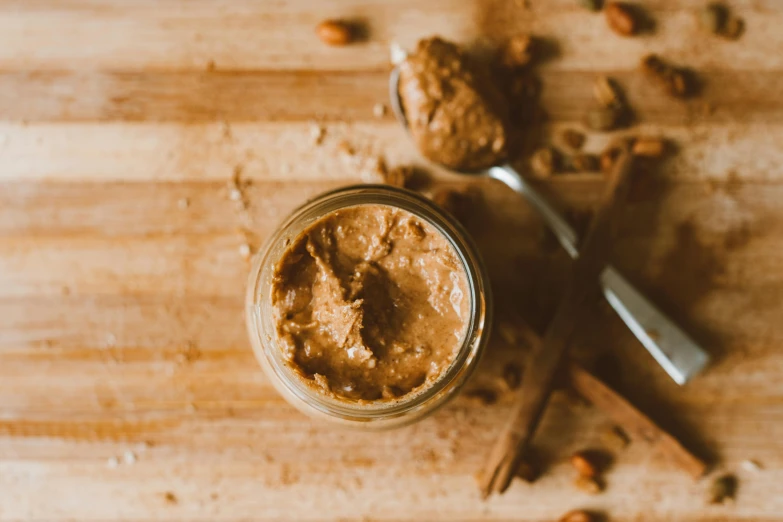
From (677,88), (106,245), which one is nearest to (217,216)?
(106,245)

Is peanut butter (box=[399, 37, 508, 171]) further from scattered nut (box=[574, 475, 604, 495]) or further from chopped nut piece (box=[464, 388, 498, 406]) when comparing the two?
scattered nut (box=[574, 475, 604, 495])

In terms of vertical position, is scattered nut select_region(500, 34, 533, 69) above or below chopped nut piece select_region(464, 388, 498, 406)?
above

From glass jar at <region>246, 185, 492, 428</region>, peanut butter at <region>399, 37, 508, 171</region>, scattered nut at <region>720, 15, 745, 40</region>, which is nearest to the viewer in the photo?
glass jar at <region>246, 185, 492, 428</region>

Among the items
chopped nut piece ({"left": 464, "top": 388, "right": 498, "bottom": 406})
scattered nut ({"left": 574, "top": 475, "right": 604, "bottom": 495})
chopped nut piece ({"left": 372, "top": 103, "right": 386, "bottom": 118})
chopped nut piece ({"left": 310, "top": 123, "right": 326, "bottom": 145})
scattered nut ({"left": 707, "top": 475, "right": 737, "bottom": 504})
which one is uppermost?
chopped nut piece ({"left": 372, "top": 103, "right": 386, "bottom": 118})

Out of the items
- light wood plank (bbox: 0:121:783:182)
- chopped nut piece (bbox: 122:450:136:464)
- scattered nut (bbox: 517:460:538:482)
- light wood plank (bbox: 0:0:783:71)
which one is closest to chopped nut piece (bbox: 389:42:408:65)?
light wood plank (bbox: 0:0:783:71)

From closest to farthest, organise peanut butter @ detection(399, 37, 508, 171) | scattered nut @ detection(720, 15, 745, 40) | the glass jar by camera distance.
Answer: the glass jar < peanut butter @ detection(399, 37, 508, 171) < scattered nut @ detection(720, 15, 745, 40)

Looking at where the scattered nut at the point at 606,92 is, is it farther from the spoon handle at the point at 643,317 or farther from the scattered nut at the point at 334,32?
the scattered nut at the point at 334,32

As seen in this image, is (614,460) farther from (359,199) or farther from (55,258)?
(55,258)

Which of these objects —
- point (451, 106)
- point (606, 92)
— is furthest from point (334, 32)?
point (606, 92)
